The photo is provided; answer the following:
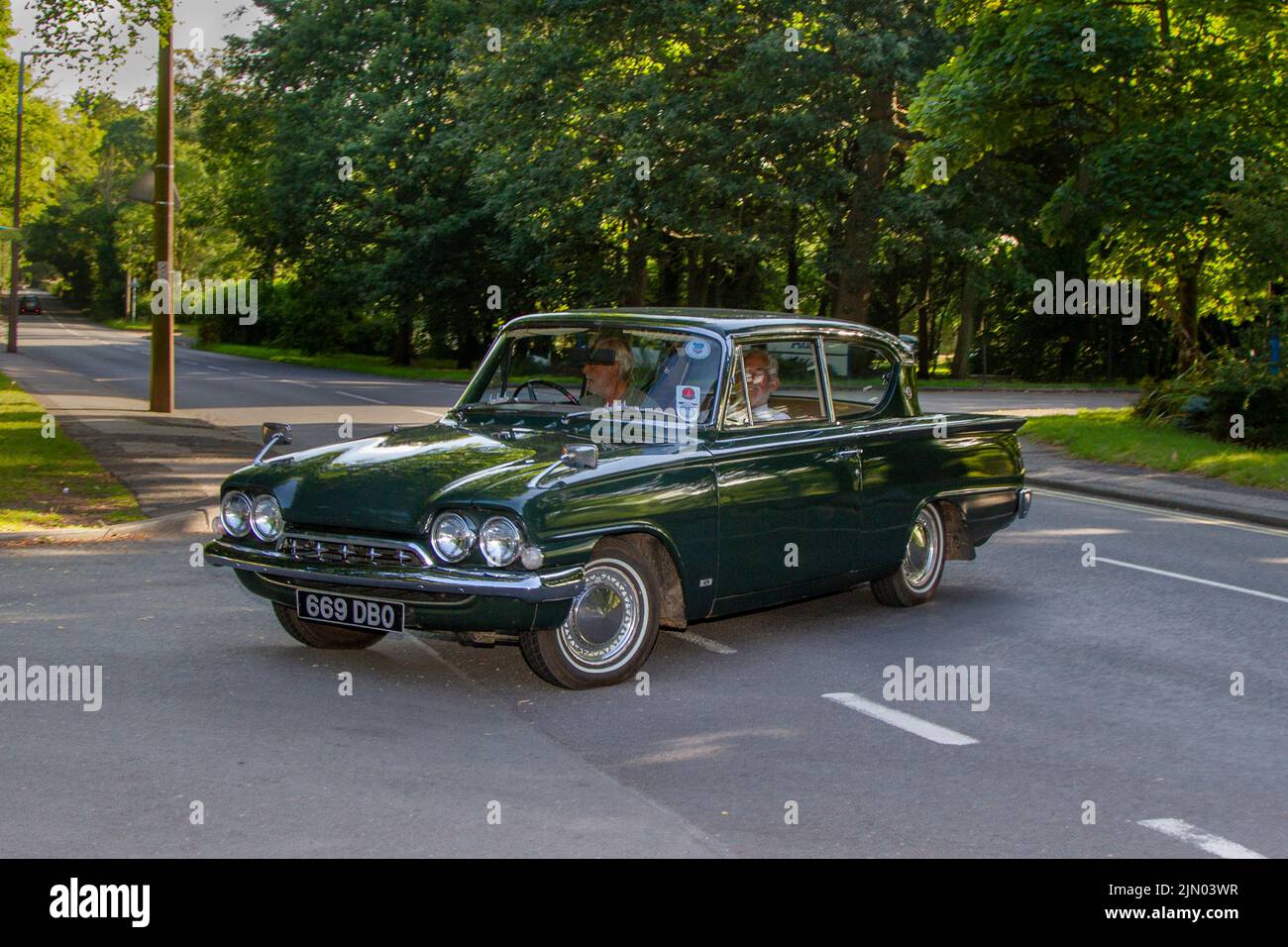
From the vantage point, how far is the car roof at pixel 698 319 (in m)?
8.42

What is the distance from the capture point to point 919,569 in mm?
9664

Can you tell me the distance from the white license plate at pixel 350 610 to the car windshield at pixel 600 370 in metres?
1.86

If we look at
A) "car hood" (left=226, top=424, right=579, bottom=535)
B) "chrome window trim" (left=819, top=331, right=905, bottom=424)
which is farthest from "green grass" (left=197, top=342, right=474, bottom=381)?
"car hood" (left=226, top=424, right=579, bottom=535)

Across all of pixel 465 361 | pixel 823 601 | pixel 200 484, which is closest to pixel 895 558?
pixel 823 601

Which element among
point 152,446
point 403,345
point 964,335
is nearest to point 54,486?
point 152,446

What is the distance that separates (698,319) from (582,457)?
161cm

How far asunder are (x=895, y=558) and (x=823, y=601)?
78 cm

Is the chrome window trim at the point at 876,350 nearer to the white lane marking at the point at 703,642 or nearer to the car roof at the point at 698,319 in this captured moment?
the car roof at the point at 698,319

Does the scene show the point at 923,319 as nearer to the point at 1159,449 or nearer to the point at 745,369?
the point at 1159,449

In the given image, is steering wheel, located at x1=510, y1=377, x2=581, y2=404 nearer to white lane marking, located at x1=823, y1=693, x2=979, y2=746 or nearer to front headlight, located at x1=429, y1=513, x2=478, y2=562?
front headlight, located at x1=429, y1=513, x2=478, y2=562

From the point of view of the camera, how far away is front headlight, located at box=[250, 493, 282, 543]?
751cm

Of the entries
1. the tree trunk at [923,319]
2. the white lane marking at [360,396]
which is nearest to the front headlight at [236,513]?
the white lane marking at [360,396]

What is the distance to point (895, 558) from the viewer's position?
9148 millimetres

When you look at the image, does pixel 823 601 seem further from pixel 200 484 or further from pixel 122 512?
pixel 200 484
